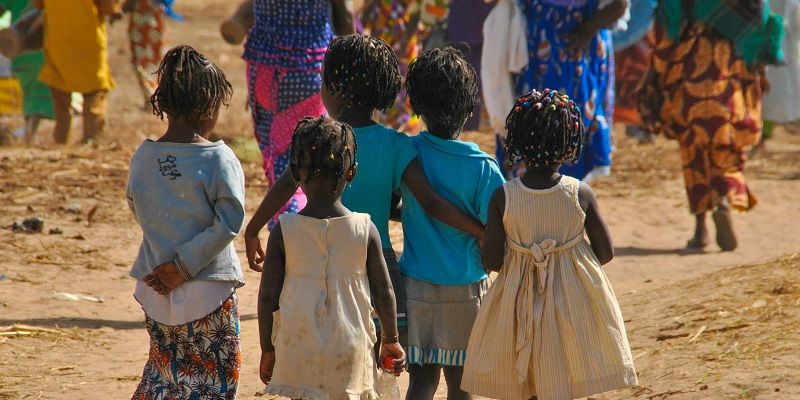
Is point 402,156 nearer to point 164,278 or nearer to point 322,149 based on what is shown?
point 322,149

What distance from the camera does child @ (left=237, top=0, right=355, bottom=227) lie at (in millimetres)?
6109

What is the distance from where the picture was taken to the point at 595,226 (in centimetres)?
379

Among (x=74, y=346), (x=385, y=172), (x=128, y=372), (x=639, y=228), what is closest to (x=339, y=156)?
(x=385, y=172)

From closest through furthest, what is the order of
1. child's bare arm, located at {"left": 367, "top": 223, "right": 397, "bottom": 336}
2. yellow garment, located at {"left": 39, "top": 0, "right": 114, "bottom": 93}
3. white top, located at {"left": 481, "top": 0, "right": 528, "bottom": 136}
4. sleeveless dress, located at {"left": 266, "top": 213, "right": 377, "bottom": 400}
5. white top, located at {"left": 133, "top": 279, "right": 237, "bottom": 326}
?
sleeveless dress, located at {"left": 266, "top": 213, "right": 377, "bottom": 400} < child's bare arm, located at {"left": 367, "top": 223, "right": 397, "bottom": 336} < white top, located at {"left": 133, "top": 279, "right": 237, "bottom": 326} < white top, located at {"left": 481, "top": 0, "right": 528, "bottom": 136} < yellow garment, located at {"left": 39, "top": 0, "right": 114, "bottom": 93}

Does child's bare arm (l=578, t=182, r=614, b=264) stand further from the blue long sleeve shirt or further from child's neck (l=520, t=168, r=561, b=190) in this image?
the blue long sleeve shirt

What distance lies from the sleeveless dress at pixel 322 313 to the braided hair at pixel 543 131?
1.88ft

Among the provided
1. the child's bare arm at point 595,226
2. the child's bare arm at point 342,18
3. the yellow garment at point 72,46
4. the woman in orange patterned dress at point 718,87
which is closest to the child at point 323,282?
the child's bare arm at point 595,226

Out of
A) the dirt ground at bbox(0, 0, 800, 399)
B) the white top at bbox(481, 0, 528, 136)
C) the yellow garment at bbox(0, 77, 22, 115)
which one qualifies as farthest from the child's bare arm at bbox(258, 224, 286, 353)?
the yellow garment at bbox(0, 77, 22, 115)

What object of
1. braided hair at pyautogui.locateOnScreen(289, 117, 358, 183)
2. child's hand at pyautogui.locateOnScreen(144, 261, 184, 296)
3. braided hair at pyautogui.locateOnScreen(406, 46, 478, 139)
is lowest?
child's hand at pyautogui.locateOnScreen(144, 261, 184, 296)

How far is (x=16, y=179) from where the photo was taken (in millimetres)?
9289

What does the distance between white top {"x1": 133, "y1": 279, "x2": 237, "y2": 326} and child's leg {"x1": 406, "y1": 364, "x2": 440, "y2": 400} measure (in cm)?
68

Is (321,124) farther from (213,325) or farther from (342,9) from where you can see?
(342,9)

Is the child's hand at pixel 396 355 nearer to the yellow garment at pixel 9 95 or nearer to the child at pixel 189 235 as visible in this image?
the child at pixel 189 235

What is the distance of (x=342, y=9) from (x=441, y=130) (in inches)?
93.8
